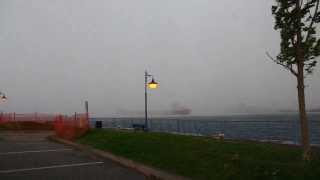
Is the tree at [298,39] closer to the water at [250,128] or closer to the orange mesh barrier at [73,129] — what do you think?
the water at [250,128]

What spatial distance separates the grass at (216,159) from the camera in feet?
28.3

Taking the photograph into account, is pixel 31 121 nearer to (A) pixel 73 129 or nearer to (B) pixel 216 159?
(A) pixel 73 129

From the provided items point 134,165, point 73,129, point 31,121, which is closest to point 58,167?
point 134,165

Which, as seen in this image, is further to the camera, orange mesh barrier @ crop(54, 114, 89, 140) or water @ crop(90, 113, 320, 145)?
orange mesh barrier @ crop(54, 114, 89, 140)

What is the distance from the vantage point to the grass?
8641mm

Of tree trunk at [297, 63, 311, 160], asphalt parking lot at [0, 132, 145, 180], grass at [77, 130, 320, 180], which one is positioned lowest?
asphalt parking lot at [0, 132, 145, 180]

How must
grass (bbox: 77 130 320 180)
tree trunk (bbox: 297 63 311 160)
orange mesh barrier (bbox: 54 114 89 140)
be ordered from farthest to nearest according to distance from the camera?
orange mesh barrier (bbox: 54 114 89 140) → tree trunk (bbox: 297 63 311 160) → grass (bbox: 77 130 320 180)

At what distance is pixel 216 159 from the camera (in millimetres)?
10906

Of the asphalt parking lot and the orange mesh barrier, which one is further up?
the orange mesh barrier

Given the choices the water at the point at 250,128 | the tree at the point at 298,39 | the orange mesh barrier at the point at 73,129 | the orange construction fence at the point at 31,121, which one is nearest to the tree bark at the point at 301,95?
the tree at the point at 298,39

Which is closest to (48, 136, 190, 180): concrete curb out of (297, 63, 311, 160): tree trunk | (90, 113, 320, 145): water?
(297, 63, 311, 160): tree trunk

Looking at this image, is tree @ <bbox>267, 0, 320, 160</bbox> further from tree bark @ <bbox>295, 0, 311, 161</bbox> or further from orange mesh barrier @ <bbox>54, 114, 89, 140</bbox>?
orange mesh barrier @ <bbox>54, 114, 89, 140</bbox>

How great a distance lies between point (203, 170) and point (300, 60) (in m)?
3.71

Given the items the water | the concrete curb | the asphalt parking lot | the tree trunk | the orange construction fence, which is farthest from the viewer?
the orange construction fence
